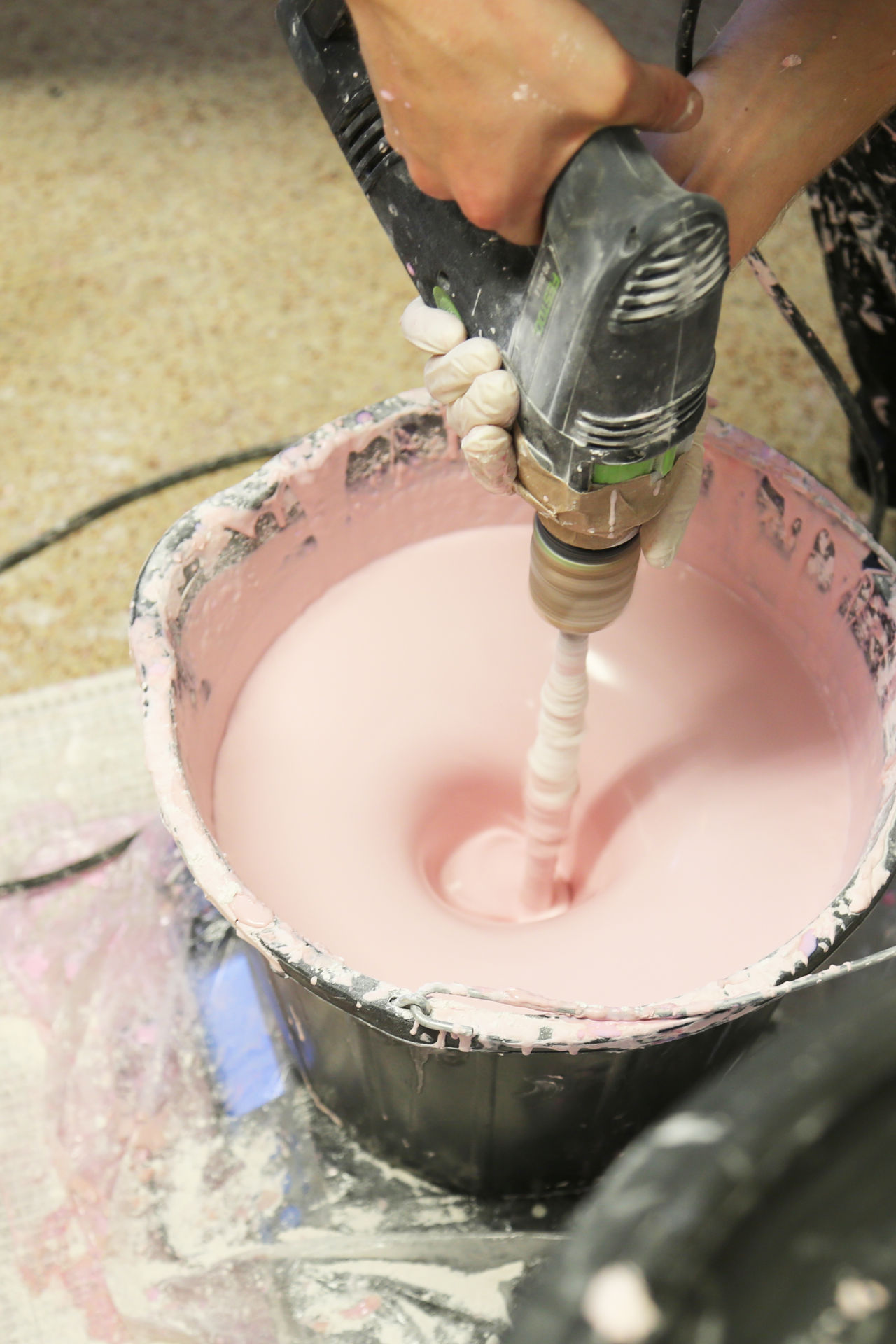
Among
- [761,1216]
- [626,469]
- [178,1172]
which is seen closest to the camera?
[761,1216]

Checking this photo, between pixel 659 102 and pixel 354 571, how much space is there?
1.80 feet

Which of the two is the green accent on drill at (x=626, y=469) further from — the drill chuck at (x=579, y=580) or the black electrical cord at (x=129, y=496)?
the black electrical cord at (x=129, y=496)

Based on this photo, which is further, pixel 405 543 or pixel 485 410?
pixel 405 543

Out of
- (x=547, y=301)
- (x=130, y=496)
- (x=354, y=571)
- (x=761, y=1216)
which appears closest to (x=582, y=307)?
(x=547, y=301)

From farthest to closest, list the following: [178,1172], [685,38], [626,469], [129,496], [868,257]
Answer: [129,496] → [868,257] → [178,1172] → [685,38] → [626,469]

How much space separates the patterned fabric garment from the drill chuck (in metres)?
0.51

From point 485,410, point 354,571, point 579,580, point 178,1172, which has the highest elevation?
point 485,410

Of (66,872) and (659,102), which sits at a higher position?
(659,102)

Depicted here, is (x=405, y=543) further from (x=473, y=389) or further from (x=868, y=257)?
(x=868, y=257)

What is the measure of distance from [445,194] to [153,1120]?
0.80m

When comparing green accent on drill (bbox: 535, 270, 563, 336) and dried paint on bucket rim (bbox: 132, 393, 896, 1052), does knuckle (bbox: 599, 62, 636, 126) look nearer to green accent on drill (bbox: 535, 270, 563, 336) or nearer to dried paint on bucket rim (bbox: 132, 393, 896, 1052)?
green accent on drill (bbox: 535, 270, 563, 336)

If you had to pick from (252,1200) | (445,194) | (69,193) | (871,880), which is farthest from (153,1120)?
(69,193)

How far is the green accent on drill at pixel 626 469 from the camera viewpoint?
58 cm

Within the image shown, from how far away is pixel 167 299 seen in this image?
5.33ft
